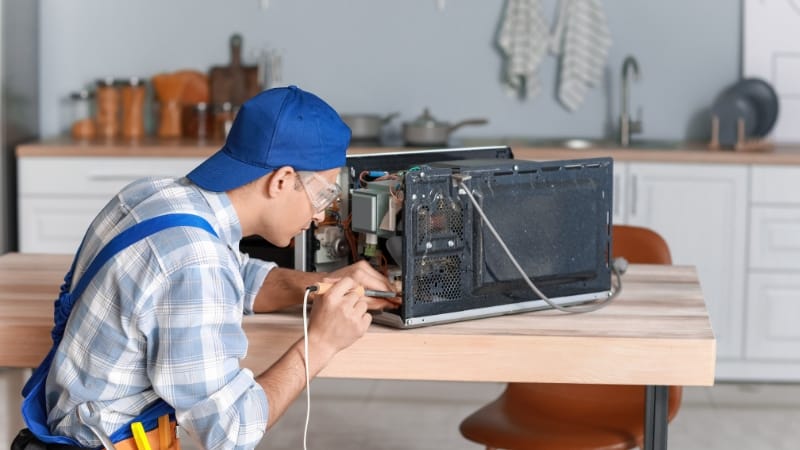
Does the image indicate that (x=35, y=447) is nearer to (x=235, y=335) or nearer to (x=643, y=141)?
(x=235, y=335)

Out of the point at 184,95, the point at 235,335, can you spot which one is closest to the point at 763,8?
the point at 184,95

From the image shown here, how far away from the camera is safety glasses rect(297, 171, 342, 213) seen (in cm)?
194

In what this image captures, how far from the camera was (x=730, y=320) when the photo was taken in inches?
182

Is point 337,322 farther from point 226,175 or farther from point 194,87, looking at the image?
point 194,87

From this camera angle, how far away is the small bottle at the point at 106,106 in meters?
5.04

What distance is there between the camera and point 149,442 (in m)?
1.91

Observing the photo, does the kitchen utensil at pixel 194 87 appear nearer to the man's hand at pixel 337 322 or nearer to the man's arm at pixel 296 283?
the man's arm at pixel 296 283

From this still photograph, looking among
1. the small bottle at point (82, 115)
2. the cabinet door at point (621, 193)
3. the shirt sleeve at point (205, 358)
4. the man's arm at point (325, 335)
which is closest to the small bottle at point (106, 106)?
the small bottle at point (82, 115)

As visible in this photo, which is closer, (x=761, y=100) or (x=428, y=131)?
(x=428, y=131)

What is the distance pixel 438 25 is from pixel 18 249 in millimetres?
1867

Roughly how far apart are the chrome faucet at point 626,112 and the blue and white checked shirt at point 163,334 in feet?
10.5

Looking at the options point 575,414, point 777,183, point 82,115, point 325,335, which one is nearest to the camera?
point 325,335

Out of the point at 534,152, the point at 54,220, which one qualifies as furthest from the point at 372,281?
the point at 54,220

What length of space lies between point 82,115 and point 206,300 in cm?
360
